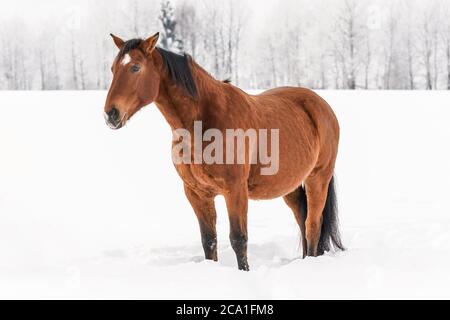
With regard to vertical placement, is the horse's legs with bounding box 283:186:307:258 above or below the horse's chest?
below

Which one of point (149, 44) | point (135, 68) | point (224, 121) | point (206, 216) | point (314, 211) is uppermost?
point (149, 44)

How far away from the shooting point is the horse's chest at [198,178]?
Answer: 12.3 ft

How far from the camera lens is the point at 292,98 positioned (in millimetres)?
Result: 4941

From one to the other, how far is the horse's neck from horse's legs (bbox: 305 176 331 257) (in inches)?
67.2

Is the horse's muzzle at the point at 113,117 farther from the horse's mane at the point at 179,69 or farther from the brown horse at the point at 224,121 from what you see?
the horse's mane at the point at 179,69

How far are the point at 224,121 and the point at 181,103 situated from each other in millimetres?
361

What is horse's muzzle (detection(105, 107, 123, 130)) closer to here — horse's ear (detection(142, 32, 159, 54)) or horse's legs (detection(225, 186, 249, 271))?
horse's ear (detection(142, 32, 159, 54))

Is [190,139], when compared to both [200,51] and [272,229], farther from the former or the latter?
[200,51]

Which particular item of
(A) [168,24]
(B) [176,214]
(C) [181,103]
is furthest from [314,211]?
(A) [168,24]

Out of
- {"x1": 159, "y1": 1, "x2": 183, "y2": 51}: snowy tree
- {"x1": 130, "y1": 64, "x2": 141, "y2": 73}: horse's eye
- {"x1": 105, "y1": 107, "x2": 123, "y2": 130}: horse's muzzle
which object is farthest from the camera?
{"x1": 159, "y1": 1, "x2": 183, "y2": 51}: snowy tree

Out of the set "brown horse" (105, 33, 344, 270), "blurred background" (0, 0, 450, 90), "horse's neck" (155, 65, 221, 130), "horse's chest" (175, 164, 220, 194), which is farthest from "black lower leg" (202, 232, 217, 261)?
"blurred background" (0, 0, 450, 90)

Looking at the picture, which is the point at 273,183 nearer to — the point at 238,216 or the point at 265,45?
the point at 238,216

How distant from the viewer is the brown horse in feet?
11.4

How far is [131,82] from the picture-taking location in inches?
134
